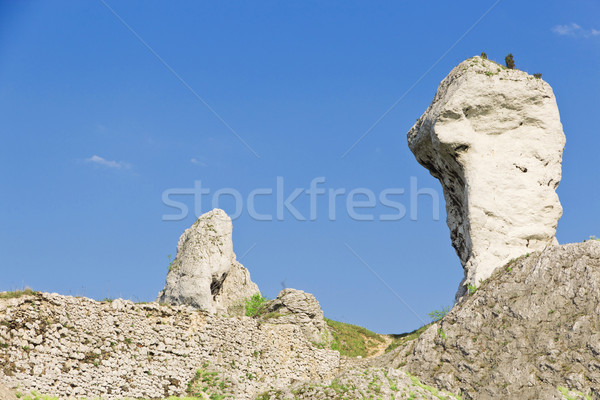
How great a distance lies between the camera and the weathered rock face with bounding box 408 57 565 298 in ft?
109

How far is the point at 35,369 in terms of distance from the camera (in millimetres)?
22016

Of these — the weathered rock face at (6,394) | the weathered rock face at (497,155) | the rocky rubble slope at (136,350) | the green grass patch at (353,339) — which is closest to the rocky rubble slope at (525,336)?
the weathered rock face at (497,155)

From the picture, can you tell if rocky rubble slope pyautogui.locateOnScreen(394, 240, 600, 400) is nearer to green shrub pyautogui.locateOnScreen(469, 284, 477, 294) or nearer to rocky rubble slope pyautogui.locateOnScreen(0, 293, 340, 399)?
green shrub pyautogui.locateOnScreen(469, 284, 477, 294)

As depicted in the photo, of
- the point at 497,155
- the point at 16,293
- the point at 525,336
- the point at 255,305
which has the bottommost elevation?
the point at 525,336

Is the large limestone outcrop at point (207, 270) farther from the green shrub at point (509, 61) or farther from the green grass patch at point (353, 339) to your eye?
the green shrub at point (509, 61)

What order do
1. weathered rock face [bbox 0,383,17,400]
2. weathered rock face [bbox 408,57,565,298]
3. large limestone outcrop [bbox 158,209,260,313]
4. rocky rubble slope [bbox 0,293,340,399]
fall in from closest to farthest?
weathered rock face [bbox 0,383,17,400] < rocky rubble slope [bbox 0,293,340,399] < weathered rock face [bbox 408,57,565,298] < large limestone outcrop [bbox 158,209,260,313]

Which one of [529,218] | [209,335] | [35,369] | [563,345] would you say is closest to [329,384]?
[209,335]

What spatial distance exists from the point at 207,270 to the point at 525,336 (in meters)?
17.3

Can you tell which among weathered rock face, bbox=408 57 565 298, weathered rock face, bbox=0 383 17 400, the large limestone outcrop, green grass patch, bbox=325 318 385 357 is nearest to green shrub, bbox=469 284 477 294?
weathered rock face, bbox=408 57 565 298

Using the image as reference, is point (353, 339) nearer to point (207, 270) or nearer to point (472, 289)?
point (207, 270)

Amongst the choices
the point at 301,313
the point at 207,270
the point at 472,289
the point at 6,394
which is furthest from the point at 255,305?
the point at 6,394

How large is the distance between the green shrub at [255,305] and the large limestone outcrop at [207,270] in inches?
16.5

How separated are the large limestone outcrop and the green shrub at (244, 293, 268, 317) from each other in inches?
16.5

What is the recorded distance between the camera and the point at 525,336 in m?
26.3
